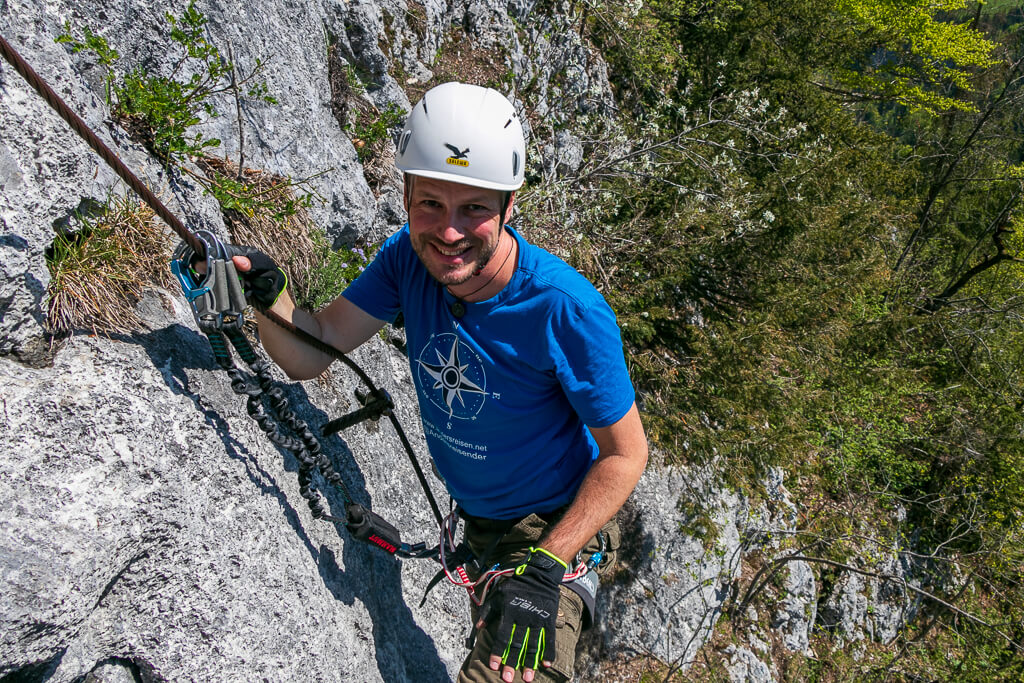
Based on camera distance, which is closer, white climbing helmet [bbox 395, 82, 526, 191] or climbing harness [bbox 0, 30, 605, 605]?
climbing harness [bbox 0, 30, 605, 605]

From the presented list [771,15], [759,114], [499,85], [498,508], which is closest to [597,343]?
[498,508]

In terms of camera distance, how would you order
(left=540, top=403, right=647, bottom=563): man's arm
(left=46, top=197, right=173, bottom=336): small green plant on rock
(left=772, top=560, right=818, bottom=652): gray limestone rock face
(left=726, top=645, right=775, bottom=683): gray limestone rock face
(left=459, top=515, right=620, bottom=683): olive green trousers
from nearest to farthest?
(left=46, top=197, right=173, bottom=336): small green plant on rock → (left=540, top=403, right=647, bottom=563): man's arm → (left=459, top=515, right=620, bottom=683): olive green trousers → (left=726, top=645, right=775, bottom=683): gray limestone rock face → (left=772, top=560, right=818, bottom=652): gray limestone rock face

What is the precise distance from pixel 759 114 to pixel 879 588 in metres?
7.11

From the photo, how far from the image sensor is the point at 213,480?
2.61m

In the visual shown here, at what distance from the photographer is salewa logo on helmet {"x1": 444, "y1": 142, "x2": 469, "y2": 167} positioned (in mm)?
2525

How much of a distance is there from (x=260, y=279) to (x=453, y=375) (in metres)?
0.91

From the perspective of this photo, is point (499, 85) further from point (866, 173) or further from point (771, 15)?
point (866, 173)

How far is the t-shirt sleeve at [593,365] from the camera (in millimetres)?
2559

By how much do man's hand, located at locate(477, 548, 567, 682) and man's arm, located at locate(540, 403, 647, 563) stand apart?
0.08m

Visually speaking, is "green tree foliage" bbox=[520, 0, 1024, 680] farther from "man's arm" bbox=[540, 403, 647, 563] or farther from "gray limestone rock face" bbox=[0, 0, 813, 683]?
"man's arm" bbox=[540, 403, 647, 563]

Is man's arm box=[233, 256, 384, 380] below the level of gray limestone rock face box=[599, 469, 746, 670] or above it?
above

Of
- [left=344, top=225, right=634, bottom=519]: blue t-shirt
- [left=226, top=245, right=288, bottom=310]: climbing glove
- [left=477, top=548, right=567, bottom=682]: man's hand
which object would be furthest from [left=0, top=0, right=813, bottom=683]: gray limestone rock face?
[left=477, top=548, right=567, bottom=682]: man's hand

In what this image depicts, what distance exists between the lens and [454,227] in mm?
2566

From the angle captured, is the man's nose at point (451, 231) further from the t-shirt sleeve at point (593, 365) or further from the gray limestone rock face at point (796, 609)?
the gray limestone rock face at point (796, 609)
